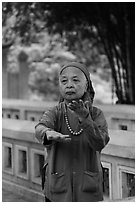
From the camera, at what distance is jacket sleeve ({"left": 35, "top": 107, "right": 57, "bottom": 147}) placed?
212 cm

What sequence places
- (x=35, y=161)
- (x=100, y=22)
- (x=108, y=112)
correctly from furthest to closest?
(x=100, y=22) < (x=108, y=112) < (x=35, y=161)

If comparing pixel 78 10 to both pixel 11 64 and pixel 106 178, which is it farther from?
pixel 11 64

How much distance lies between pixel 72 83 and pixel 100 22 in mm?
5965

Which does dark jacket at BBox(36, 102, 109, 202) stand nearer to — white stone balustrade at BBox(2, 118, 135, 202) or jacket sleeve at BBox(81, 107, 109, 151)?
jacket sleeve at BBox(81, 107, 109, 151)

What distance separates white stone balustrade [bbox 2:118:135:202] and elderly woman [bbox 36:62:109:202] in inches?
28.6

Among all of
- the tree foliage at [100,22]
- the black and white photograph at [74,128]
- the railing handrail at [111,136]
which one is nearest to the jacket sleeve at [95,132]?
the black and white photograph at [74,128]

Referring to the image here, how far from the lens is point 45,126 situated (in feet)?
7.18

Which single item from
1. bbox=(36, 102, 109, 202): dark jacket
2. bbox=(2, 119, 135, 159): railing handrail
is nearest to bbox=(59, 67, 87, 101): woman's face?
bbox=(36, 102, 109, 202): dark jacket

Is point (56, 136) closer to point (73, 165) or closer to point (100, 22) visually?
point (73, 165)

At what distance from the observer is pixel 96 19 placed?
794cm

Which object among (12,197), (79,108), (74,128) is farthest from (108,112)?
(79,108)

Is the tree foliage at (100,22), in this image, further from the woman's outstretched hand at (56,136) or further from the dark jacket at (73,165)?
the woman's outstretched hand at (56,136)

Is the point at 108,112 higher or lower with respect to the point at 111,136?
higher

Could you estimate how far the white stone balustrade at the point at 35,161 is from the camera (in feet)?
9.74
